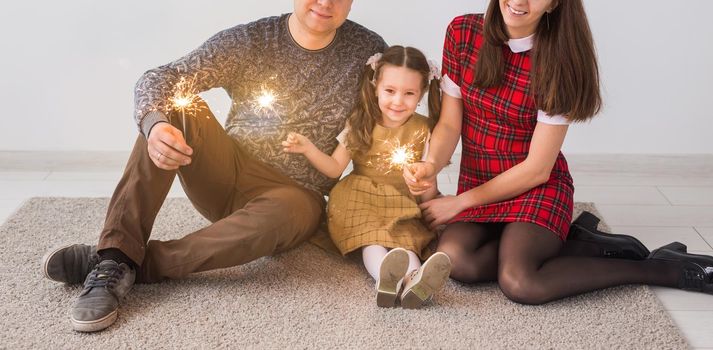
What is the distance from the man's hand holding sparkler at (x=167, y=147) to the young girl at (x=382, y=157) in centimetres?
29

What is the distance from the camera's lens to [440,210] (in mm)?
2375

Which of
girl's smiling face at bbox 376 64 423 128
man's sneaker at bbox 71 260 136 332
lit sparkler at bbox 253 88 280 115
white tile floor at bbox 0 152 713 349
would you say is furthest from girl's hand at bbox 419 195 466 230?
man's sneaker at bbox 71 260 136 332

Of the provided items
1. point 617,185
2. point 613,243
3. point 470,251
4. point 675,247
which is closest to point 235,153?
point 470,251

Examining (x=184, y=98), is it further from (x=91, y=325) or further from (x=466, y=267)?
(x=466, y=267)

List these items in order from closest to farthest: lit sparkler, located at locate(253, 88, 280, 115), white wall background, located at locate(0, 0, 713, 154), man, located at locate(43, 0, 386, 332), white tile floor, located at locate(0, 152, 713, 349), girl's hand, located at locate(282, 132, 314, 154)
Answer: man, located at locate(43, 0, 386, 332), girl's hand, located at locate(282, 132, 314, 154), lit sparkler, located at locate(253, 88, 280, 115), white tile floor, located at locate(0, 152, 713, 349), white wall background, located at locate(0, 0, 713, 154)

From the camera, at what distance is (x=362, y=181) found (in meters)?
2.38

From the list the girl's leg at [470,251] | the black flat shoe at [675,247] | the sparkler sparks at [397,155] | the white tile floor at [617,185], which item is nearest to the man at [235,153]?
the sparkler sparks at [397,155]

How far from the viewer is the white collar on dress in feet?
7.14

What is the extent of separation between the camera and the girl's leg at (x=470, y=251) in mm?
2213

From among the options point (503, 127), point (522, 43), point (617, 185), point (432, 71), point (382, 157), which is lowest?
point (617, 185)

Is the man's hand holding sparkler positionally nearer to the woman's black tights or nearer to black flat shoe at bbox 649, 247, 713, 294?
the woman's black tights

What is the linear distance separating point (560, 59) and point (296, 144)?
2.13 ft

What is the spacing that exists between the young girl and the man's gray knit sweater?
0.17 feet

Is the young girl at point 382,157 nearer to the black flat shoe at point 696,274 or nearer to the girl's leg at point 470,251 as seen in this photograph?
the girl's leg at point 470,251
